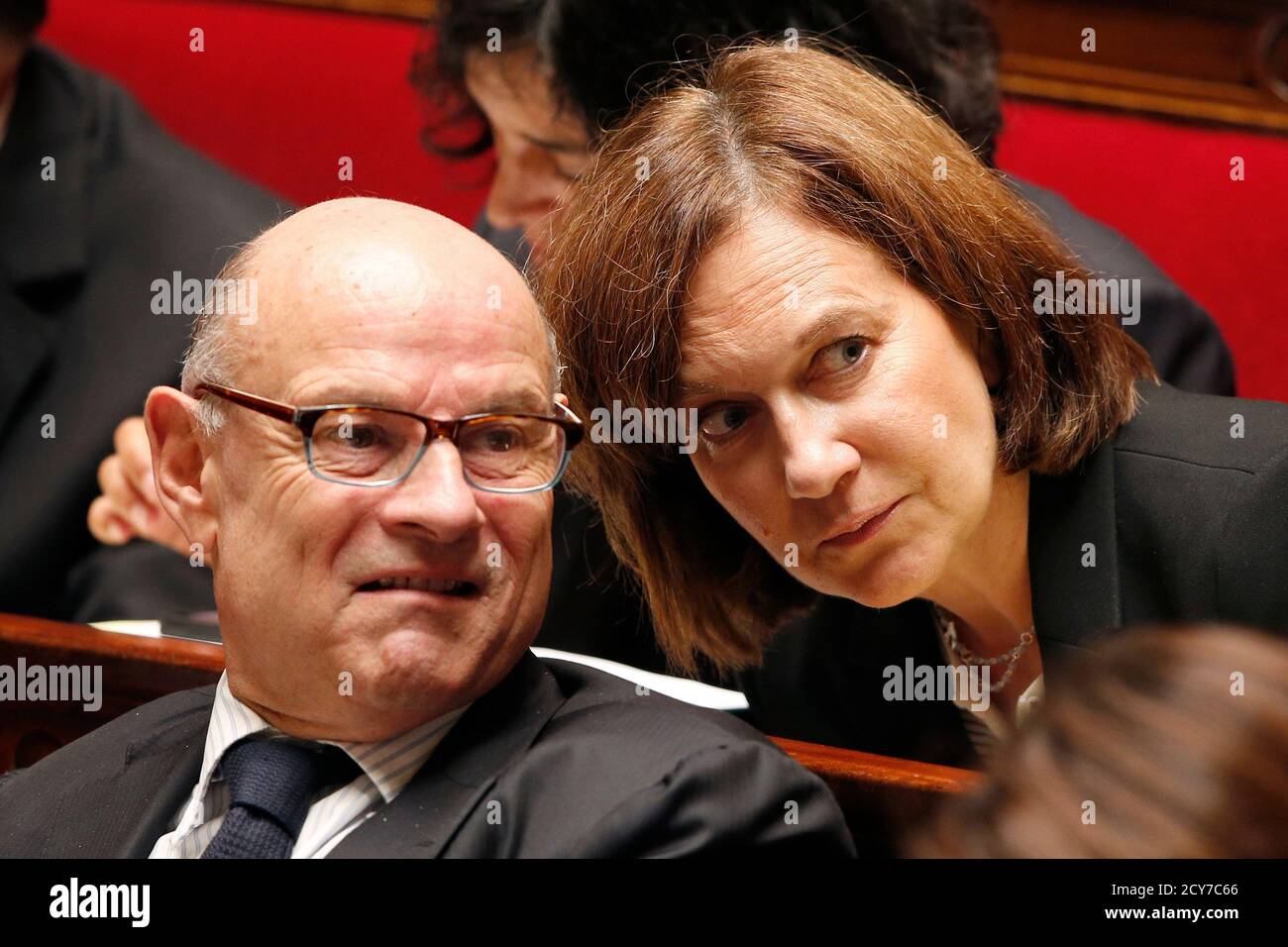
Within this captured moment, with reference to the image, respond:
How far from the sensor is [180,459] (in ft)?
4.73

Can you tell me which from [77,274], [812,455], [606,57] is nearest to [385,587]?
[812,455]

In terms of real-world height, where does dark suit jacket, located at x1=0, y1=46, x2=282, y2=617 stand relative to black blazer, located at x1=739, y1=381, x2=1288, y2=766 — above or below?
above

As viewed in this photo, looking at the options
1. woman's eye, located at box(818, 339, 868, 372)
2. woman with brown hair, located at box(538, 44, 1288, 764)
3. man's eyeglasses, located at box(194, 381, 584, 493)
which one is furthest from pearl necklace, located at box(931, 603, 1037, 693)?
man's eyeglasses, located at box(194, 381, 584, 493)

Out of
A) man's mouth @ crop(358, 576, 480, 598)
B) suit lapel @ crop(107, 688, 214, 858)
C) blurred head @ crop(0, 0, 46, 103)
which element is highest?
blurred head @ crop(0, 0, 46, 103)

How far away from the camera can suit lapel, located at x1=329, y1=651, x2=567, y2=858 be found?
1.21 m

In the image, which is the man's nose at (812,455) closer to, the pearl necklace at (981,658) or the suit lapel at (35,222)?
the pearl necklace at (981,658)

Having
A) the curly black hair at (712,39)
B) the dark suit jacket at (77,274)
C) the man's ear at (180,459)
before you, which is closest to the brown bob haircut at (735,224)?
the curly black hair at (712,39)

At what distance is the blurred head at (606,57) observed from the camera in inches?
83.6

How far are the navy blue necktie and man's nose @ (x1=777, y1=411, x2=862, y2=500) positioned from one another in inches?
20.0

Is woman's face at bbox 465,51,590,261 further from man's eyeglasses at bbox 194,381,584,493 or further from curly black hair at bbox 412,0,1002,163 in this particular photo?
man's eyeglasses at bbox 194,381,584,493

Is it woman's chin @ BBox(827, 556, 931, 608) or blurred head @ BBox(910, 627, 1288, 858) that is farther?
woman's chin @ BBox(827, 556, 931, 608)

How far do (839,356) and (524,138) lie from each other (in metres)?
1.00
